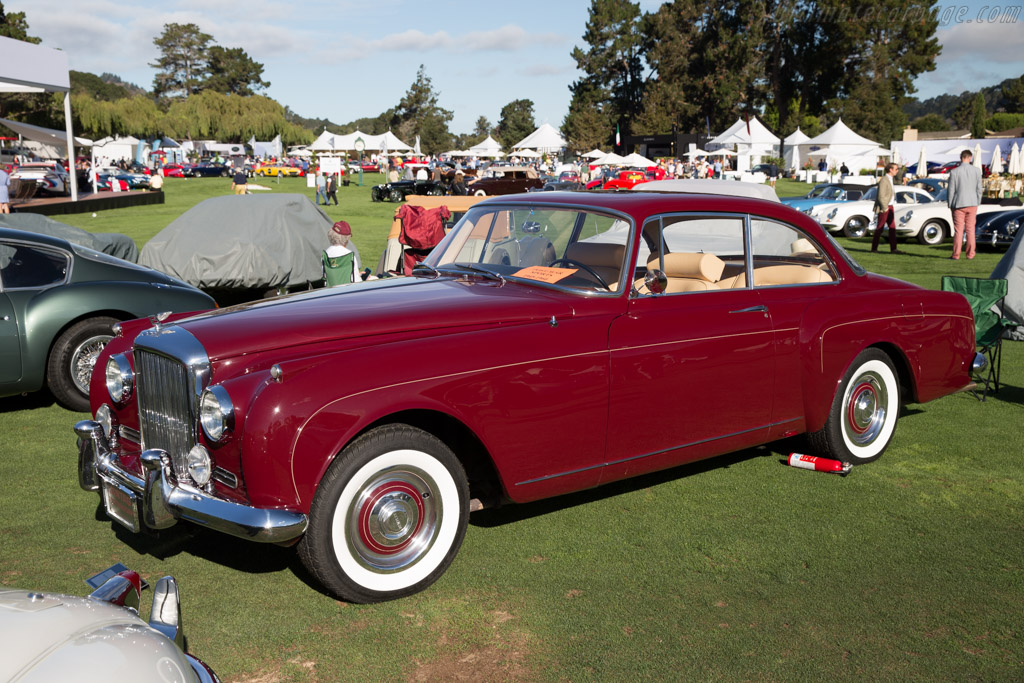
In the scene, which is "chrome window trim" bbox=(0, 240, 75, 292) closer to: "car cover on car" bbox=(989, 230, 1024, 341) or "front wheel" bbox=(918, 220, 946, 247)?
"car cover on car" bbox=(989, 230, 1024, 341)

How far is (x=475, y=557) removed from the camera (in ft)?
14.0

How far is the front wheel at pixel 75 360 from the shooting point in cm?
655

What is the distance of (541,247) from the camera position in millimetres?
4785

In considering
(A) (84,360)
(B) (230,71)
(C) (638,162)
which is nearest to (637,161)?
(C) (638,162)

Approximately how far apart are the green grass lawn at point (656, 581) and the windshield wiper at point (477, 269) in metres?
1.17

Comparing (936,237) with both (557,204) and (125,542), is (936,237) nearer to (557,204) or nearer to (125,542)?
(557,204)

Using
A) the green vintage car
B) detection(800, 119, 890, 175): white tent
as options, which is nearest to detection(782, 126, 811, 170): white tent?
detection(800, 119, 890, 175): white tent

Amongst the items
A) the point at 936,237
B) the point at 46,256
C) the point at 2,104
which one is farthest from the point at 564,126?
the point at 46,256

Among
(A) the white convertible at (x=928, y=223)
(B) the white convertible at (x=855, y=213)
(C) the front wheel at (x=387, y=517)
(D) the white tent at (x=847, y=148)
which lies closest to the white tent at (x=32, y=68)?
(B) the white convertible at (x=855, y=213)

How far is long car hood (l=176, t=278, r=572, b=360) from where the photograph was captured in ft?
12.4

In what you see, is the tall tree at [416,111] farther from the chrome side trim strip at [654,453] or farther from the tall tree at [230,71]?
the chrome side trim strip at [654,453]

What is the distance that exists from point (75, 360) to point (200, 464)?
12.1 feet

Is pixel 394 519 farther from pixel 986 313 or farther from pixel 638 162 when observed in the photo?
pixel 638 162

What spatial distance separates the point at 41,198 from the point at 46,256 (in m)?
31.8
